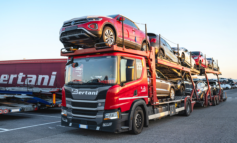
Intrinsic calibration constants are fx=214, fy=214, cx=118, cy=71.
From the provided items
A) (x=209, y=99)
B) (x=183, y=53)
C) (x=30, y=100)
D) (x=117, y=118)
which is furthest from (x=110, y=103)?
(x=209, y=99)

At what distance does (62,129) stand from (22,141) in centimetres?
171

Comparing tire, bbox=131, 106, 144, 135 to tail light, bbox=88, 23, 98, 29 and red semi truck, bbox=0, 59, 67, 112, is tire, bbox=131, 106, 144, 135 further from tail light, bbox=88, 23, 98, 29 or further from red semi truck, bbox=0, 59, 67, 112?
red semi truck, bbox=0, 59, 67, 112

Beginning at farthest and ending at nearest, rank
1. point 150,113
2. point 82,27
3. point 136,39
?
point 136,39 → point 150,113 → point 82,27

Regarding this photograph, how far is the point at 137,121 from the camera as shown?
6098 millimetres

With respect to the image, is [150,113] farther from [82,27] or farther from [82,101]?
[82,27]

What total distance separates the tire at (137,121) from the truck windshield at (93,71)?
3.97 feet

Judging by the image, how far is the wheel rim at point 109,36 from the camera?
6532mm

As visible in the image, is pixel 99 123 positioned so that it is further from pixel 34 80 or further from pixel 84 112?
pixel 34 80

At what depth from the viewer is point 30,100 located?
1052 centimetres

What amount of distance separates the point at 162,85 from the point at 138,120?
2.56 meters

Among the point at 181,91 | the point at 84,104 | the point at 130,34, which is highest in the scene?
the point at 130,34

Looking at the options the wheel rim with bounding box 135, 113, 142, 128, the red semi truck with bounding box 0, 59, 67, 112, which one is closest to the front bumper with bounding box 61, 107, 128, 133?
the wheel rim with bounding box 135, 113, 142, 128

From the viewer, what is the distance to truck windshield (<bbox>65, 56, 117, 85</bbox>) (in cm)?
557

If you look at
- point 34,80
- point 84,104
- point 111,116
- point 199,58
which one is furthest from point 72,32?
point 199,58
